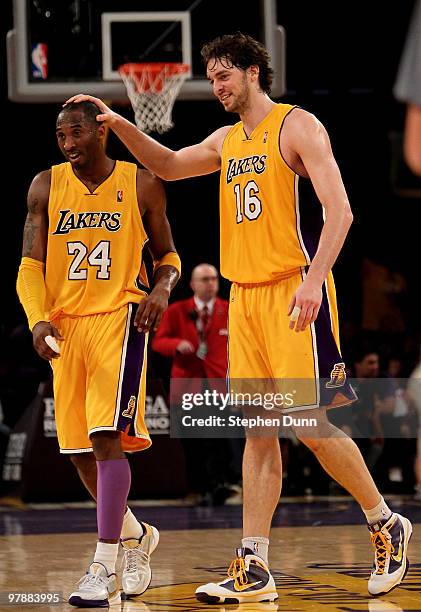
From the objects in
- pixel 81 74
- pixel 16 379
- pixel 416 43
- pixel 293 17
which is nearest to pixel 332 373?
pixel 416 43

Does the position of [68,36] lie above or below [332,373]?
above

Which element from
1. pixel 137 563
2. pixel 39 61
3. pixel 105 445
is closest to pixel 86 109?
pixel 105 445

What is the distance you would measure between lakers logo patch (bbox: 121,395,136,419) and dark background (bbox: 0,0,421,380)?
9.63 meters

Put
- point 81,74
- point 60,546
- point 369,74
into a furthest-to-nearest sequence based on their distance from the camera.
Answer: point 369,74 → point 81,74 → point 60,546

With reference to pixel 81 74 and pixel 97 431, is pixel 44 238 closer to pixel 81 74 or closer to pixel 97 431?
pixel 97 431

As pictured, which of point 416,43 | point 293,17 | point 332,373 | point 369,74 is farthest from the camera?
point 369,74

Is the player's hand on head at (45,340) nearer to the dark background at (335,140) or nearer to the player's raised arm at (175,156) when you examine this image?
the player's raised arm at (175,156)

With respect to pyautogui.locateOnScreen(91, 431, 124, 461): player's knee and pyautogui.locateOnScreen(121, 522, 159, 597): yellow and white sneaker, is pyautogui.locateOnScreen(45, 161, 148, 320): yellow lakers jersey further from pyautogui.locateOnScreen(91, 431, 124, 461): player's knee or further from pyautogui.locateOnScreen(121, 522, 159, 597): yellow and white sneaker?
pyautogui.locateOnScreen(121, 522, 159, 597): yellow and white sneaker

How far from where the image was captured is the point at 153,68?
890cm

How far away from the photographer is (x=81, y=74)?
9.05 meters

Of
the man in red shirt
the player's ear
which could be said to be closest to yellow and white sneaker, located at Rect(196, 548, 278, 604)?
the player's ear

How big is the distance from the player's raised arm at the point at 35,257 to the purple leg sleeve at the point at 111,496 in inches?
22.8

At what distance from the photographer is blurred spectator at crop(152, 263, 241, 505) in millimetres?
9172

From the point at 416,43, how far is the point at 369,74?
13606 mm
